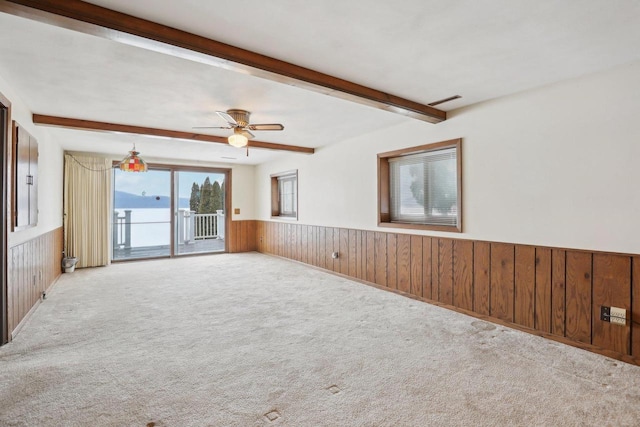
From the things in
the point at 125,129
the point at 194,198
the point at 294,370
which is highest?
the point at 125,129

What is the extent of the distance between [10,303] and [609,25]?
5001 millimetres

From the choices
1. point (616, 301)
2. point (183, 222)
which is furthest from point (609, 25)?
point (183, 222)

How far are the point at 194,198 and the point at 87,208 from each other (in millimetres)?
2329

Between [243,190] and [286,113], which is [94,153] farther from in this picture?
[286,113]

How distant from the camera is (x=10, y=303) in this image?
113 inches

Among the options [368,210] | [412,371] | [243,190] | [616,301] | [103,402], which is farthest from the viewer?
[243,190]

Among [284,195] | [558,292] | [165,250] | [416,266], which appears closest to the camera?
[558,292]

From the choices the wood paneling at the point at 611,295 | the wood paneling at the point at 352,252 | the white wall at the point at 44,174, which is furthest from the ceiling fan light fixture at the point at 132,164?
the wood paneling at the point at 611,295

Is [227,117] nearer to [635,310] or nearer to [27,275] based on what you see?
[27,275]

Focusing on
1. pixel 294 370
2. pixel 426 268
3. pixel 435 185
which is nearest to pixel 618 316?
pixel 426 268

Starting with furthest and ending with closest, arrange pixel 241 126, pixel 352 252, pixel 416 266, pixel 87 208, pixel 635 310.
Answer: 1. pixel 87 208
2. pixel 352 252
3. pixel 416 266
4. pixel 241 126
5. pixel 635 310

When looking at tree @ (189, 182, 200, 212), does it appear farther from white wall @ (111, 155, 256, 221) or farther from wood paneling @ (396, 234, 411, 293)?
wood paneling @ (396, 234, 411, 293)

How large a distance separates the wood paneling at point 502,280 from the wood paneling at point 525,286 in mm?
48

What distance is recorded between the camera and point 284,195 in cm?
752
